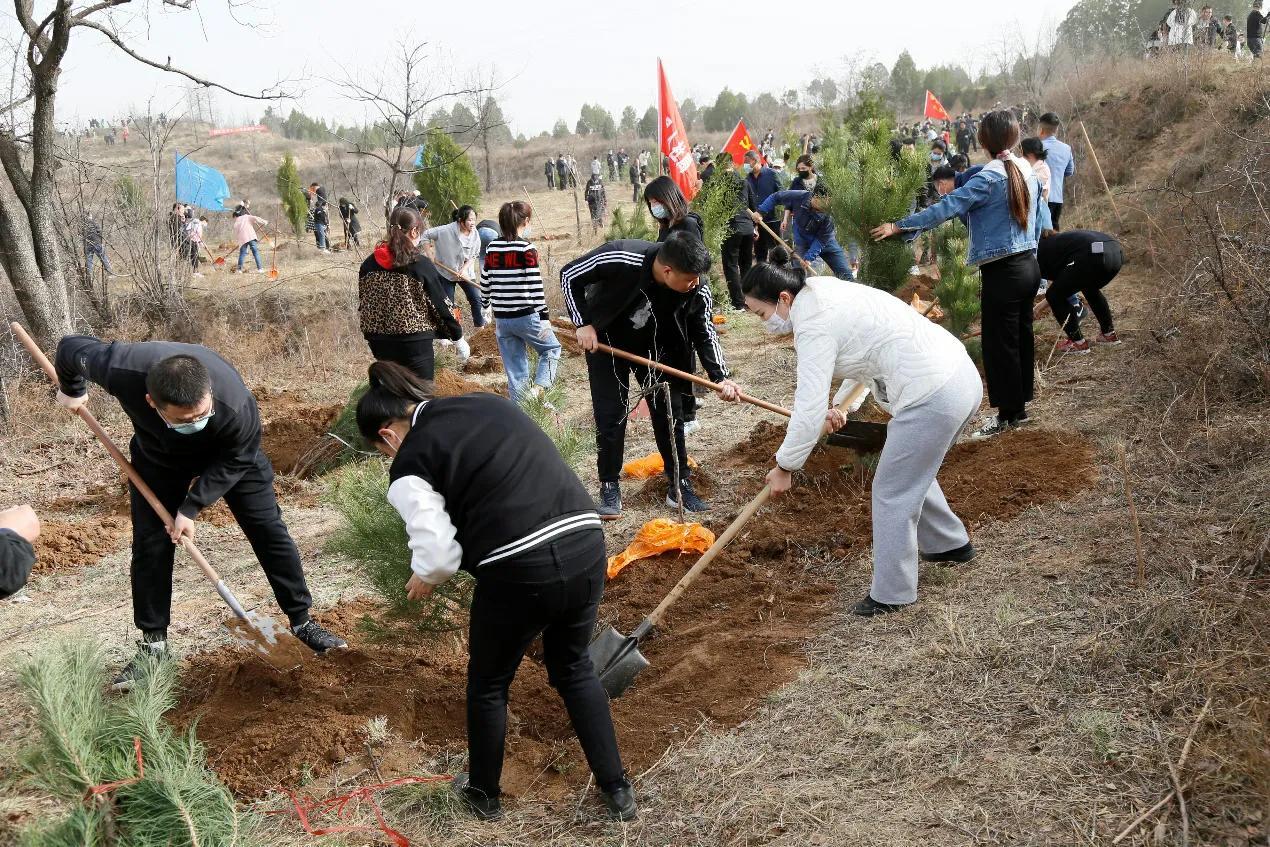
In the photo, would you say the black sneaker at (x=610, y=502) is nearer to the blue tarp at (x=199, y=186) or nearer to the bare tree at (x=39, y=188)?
the bare tree at (x=39, y=188)

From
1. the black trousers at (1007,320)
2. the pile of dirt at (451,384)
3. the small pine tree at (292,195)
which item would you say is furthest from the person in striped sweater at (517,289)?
the small pine tree at (292,195)

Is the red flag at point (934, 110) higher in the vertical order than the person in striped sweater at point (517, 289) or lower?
higher

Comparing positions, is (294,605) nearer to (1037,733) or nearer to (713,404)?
(1037,733)

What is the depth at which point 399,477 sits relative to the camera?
8.27 ft

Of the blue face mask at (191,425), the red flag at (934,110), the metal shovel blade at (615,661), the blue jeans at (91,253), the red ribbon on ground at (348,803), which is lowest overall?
the red ribbon on ground at (348,803)

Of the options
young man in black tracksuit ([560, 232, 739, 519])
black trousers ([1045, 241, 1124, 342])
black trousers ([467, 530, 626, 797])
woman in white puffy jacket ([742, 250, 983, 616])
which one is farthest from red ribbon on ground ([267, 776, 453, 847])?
black trousers ([1045, 241, 1124, 342])

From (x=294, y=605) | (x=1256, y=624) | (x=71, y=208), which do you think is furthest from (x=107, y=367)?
(x=71, y=208)

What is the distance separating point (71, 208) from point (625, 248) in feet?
28.9

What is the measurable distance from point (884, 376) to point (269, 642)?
2.73 meters

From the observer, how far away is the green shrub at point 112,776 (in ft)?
6.92

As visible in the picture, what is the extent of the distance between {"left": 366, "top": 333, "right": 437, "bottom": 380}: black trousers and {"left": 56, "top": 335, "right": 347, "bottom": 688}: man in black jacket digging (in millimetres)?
2015

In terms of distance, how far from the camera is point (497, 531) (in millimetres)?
2545

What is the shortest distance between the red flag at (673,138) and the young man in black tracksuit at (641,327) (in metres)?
7.28

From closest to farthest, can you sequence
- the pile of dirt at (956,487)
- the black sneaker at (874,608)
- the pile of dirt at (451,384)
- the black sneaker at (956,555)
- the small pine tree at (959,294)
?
the black sneaker at (874,608), the black sneaker at (956,555), the pile of dirt at (956,487), the small pine tree at (959,294), the pile of dirt at (451,384)
